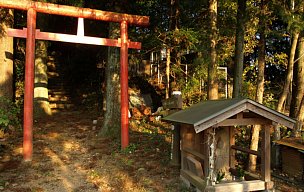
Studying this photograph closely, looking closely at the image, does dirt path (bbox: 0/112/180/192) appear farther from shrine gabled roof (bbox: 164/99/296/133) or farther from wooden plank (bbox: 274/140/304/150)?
wooden plank (bbox: 274/140/304/150)

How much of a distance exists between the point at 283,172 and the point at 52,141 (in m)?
7.00

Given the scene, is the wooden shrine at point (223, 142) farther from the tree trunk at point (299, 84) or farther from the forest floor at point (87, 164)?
the tree trunk at point (299, 84)

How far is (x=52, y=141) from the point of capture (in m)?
8.73

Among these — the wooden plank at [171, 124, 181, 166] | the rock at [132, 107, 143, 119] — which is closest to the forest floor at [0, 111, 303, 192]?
the wooden plank at [171, 124, 181, 166]

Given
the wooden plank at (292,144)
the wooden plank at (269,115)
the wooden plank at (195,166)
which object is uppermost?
the wooden plank at (269,115)

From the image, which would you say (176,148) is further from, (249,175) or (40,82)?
(40,82)

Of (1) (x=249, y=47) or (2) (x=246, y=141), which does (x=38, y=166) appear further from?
(1) (x=249, y=47)

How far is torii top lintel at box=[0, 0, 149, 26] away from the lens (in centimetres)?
705

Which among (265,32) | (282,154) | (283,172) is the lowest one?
(283,172)

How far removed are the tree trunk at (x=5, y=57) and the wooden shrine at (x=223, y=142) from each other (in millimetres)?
6234

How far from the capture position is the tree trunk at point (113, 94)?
9.07m

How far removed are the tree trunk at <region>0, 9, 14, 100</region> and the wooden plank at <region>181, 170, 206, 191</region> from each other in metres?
6.61

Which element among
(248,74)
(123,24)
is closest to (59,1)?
(123,24)

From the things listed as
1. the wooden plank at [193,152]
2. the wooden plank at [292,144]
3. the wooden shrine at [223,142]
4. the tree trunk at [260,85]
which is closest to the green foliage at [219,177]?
the wooden shrine at [223,142]
